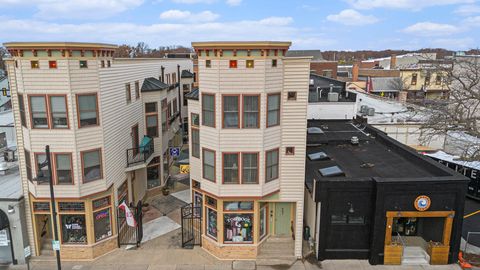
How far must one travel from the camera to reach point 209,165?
1644 centimetres

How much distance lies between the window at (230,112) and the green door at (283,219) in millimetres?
5693

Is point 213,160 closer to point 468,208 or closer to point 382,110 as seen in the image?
point 468,208

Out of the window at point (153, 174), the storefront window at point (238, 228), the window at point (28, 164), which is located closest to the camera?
the window at point (28, 164)

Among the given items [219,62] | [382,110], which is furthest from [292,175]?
[382,110]

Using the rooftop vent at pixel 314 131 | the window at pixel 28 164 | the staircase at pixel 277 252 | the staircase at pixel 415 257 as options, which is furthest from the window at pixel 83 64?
the staircase at pixel 415 257

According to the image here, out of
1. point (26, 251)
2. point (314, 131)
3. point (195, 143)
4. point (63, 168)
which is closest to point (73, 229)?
point (26, 251)

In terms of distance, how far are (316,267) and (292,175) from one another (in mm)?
4632

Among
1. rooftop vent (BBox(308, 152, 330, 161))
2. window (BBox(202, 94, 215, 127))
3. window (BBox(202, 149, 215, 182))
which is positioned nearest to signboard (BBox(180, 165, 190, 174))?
window (BBox(202, 149, 215, 182))

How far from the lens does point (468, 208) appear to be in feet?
76.6

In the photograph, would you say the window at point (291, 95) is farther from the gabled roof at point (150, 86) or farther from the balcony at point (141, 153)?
the gabled roof at point (150, 86)

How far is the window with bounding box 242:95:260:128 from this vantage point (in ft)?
50.1

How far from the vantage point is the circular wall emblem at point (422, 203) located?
15.9m

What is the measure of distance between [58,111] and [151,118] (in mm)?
8872

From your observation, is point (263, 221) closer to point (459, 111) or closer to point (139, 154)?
point (139, 154)
